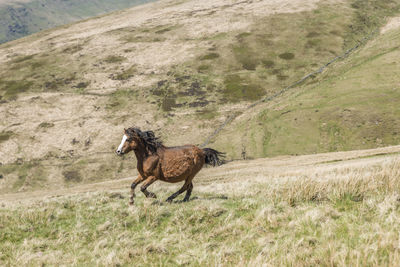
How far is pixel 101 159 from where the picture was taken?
6619 centimetres

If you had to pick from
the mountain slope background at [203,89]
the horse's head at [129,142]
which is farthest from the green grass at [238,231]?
the mountain slope background at [203,89]

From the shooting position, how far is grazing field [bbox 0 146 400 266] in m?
5.64

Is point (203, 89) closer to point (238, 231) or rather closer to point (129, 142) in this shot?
point (129, 142)

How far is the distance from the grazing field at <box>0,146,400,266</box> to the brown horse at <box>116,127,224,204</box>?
1990mm

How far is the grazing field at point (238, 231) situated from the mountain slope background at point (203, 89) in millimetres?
44820

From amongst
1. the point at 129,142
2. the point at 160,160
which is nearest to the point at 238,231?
the point at 160,160

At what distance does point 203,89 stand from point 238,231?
82.6 m

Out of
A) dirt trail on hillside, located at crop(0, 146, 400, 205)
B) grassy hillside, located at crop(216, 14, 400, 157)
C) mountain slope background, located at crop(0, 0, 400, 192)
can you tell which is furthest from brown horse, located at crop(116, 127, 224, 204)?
mountain slope background, located at crop(0, 0, 400, 192)

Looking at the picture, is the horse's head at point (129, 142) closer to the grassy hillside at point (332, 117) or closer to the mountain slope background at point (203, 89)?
the grassy hillside at point (332, 117)

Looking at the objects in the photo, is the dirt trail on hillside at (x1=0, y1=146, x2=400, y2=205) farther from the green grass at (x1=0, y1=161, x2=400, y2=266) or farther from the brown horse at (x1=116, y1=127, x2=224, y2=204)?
the green grass at (x1=0, y1=161, x2=400, y2=266)

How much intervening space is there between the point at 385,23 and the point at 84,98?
Answer: 11356 centimetres

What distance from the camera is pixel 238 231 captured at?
754cm

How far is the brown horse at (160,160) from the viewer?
40.6ft

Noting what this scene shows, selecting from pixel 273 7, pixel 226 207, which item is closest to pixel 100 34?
pixel 273 7
